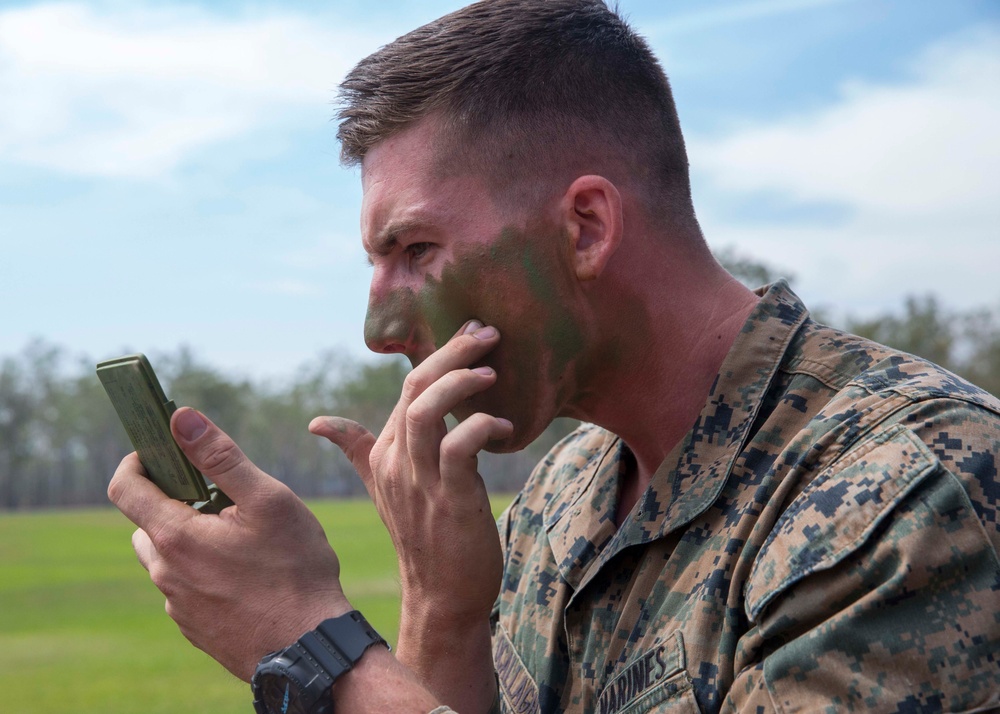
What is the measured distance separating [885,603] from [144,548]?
2.14m

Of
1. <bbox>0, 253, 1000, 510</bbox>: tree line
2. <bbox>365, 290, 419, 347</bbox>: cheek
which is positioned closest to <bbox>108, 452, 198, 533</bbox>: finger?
<bbox>365, 290, 419, 347</bbox>: cheek

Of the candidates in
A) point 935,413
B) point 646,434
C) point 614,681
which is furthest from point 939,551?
point 646,434

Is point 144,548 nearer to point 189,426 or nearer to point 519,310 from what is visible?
point 189,426

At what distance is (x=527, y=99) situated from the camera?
3.38m

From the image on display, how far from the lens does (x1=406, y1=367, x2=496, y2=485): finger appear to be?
3.00 metres

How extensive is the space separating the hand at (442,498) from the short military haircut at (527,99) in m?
0.68

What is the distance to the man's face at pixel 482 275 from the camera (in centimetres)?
326

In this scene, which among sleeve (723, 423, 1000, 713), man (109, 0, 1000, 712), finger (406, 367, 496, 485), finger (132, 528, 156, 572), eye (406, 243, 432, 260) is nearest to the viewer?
sleeve (723, 423, 1000, 713)

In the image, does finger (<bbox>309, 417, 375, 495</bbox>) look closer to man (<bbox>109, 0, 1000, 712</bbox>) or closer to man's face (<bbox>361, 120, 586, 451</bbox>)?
man (<bbox>109, 0, 1000, 712</bbox>)

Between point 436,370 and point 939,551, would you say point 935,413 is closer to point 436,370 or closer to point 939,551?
point 939,551

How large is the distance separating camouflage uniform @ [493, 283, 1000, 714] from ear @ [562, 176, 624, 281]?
0.51 metres

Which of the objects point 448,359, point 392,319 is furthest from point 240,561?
point 392,319

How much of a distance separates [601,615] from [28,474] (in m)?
118

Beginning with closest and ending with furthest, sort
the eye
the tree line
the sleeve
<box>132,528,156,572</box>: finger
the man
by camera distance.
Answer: the sleeve → the man → <box>132,528,156,572</box>: finger → the eye → the tree line
